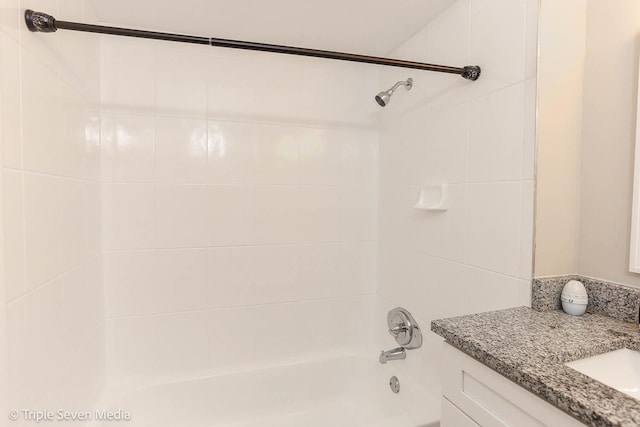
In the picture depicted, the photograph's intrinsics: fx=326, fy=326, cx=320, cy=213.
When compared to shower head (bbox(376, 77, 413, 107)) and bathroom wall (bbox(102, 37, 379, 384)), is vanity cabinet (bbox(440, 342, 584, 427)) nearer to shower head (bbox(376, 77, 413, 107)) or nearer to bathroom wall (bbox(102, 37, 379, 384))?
bathroom wall (bbox(102, 37, 379, 384))

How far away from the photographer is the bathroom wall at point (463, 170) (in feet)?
3.73

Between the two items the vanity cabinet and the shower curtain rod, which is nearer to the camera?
the vanity cabinet

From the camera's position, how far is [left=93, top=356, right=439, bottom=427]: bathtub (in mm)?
1654

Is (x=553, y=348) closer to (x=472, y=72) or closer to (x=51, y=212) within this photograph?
(x=472, y=72)

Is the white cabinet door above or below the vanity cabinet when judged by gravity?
below

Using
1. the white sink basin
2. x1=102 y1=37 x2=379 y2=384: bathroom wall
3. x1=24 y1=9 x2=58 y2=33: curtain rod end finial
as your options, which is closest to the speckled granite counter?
the white sink basin

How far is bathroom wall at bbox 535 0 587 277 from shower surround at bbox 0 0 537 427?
0.14ft

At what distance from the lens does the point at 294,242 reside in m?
1.93

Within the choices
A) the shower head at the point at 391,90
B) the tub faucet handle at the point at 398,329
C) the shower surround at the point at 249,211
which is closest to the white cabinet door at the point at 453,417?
the shower surround at the point at 249,211

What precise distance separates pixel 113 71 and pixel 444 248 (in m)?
1.82

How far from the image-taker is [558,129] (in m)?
1.09

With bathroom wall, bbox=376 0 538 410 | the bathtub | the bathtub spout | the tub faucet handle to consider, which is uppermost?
bathroom wall, bbox=376 0 538 410

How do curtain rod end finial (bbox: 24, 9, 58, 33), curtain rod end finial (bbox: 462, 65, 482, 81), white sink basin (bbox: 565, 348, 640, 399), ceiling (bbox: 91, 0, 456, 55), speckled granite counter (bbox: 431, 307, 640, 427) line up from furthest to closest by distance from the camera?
ceiling (bbox: 91, 0, 456, 55), curtain rod end finial (bbox: 462, 65, 482, 81), curtain rod end finial (bbox: 24, 9, 58, 33), white sink basin (bbox: 565, 348, 640, 399), speckled granite counter (bbox: 431, 307, 640, 427)

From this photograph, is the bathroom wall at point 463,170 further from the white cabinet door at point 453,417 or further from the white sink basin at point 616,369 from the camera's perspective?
the white cabinet door at point 453,417
